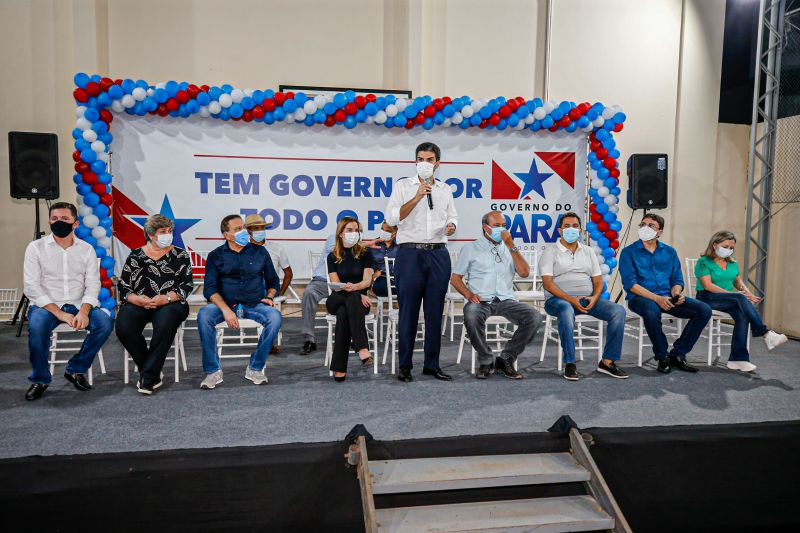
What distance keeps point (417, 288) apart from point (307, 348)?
1287mm

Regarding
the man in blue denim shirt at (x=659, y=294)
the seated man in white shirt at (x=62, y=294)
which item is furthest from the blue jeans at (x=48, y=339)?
the man in blue denim shirt at (x=659, y=294)

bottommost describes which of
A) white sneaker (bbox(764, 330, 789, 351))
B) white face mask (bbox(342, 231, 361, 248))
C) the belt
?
white sneaker (bbox(764, 330, 789, 351))

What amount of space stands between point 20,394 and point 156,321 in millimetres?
852

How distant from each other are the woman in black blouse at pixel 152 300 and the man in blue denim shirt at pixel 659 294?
3027 millimetres

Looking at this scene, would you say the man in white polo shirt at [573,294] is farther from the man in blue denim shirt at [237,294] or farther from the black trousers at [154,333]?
the black trousers at [154,333]

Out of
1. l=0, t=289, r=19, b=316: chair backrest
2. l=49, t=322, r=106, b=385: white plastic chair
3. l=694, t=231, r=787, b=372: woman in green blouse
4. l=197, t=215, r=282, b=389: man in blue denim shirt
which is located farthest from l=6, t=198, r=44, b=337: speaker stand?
l=694, t=231, r=787, b=372: woman in green blouse

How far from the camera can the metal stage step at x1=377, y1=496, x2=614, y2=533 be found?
7.00ft

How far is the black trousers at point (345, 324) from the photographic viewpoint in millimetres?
3617

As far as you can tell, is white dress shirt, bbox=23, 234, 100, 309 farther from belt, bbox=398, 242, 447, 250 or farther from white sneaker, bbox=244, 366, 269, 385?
belt, bbox=398, 242, 447, 250

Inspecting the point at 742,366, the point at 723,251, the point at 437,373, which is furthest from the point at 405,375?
the point at 723,251

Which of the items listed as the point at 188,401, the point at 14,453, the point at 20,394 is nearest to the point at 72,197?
the point at 20,394

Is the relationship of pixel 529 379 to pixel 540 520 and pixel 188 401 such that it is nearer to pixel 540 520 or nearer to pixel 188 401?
pixel 540 520

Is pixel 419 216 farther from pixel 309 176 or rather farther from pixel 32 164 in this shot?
pixel 32 164

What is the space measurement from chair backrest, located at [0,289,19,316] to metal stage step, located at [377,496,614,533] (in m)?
5.33
